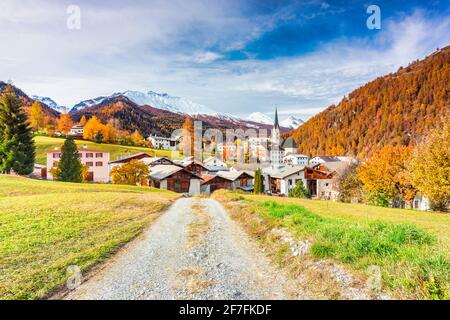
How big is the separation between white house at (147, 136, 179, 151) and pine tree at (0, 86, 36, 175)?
93.0 metres

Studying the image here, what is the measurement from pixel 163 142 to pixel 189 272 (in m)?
145

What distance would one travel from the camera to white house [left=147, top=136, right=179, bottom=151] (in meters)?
143

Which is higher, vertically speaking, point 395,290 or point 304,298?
point 395,290

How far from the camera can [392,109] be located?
18425 centimetres

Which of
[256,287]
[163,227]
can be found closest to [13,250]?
[163,227]

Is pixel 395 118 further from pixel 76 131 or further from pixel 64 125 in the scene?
pixel 64 125

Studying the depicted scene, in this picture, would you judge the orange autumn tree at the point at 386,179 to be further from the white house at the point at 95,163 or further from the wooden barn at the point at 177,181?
the white house at the point at 95,163

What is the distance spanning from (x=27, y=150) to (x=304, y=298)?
57.4 meters

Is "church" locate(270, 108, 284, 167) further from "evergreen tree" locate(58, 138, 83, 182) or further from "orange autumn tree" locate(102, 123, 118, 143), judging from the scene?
"evergreen tree" locate(58, 138, 83, 182)

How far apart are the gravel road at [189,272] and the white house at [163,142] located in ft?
440

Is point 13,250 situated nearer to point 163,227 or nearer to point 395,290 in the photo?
point 163,227

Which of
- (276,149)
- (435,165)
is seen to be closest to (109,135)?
(276,149)
